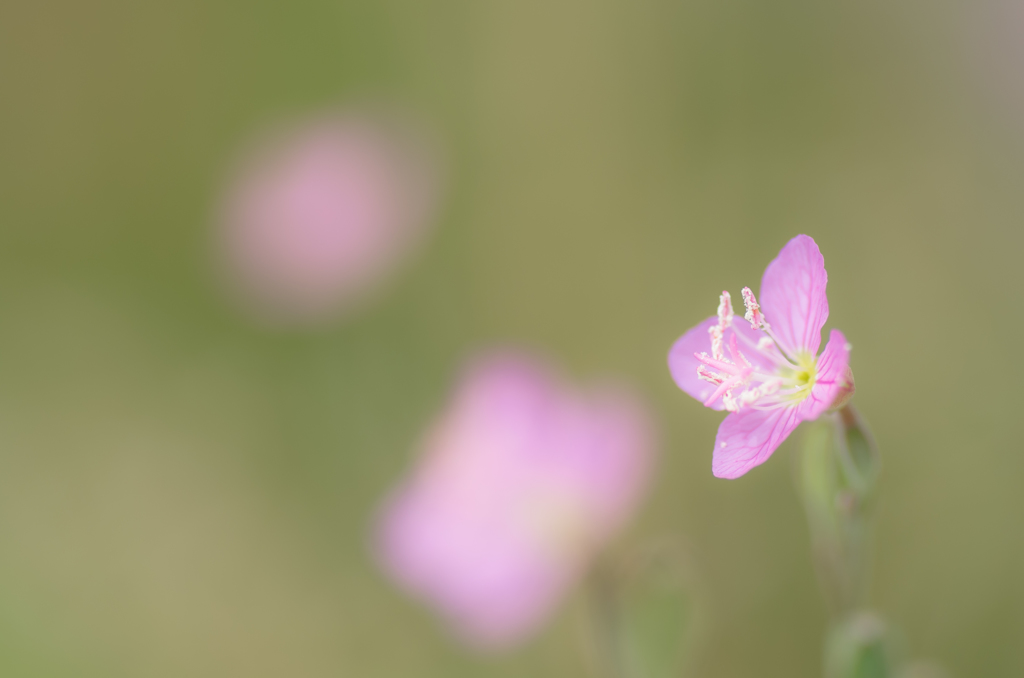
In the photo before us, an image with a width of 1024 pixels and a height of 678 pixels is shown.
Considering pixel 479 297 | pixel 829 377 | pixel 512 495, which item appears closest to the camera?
pixel 829 377

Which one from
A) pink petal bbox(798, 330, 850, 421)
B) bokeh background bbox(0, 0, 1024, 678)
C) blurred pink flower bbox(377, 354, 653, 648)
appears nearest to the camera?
pink petal bbox(798, 330, 850, 421)

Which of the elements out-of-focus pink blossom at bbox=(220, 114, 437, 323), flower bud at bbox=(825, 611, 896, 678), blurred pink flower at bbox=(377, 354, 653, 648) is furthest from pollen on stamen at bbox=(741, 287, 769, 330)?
out-of-focus pink blossom at bbox=(220, 114, 437, 323)

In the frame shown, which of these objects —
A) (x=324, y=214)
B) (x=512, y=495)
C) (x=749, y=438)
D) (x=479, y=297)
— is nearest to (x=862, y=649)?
(x=749, y=438)

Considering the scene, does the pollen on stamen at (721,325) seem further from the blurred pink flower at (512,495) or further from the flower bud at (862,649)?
the blurred pink flower at (512,495)

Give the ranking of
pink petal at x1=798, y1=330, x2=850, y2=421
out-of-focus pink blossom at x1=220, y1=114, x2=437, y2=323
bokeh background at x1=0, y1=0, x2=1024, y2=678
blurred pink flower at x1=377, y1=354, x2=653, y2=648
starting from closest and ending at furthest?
pink petal at x1=798, y1=330, x2=850, y2=421 < blurred pink flower at x1=377, y1=354, x2=653, y2=648 < bokeh background at x1=0, y1=0, x2=1024, y2=678 < out-of-focus pink blossom at x1=220, y1=114, x2=437, y2=323

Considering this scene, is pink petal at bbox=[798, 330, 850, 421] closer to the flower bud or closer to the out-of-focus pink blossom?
the flower bud

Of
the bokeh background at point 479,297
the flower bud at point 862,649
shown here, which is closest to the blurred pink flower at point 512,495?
the bokeh background at point 479,297

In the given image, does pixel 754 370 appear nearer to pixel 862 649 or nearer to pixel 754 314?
pixel 754 314
